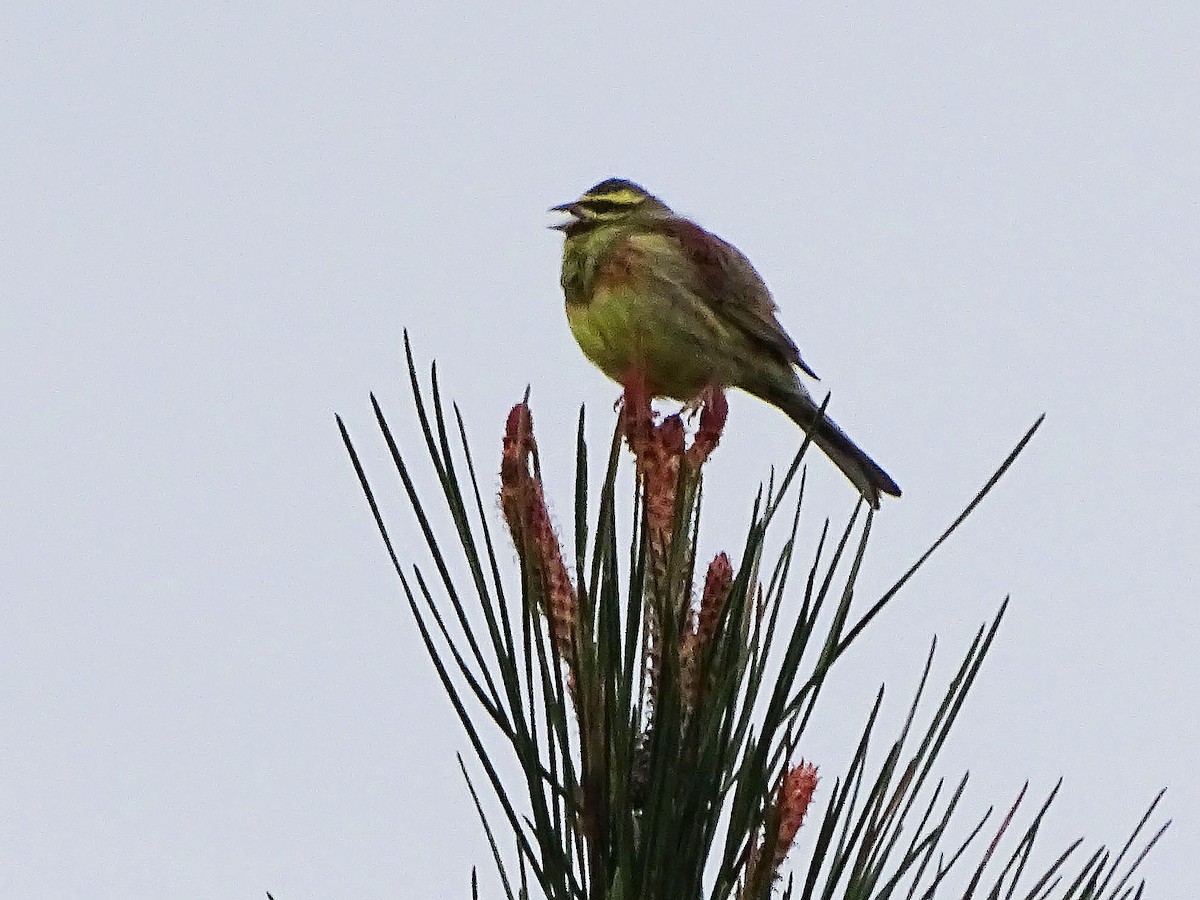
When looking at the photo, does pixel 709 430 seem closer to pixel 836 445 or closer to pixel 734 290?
pixel 836 445

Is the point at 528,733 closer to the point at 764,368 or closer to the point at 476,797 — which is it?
the point at 476,797

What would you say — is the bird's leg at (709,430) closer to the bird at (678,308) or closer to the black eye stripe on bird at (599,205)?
the bird at (678,308)

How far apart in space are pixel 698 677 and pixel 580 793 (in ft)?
0.57

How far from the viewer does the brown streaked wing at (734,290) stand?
570 centimetres

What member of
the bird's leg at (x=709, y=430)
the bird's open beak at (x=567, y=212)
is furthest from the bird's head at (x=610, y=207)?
the bird's leg at (x=709, y=430)

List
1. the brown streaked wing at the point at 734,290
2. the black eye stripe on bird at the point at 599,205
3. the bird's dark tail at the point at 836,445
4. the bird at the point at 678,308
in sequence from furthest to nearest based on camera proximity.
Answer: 1. the black eye stripe on bird at the point at 599,205
2. the brown streaked wing at the point at 734,290
3. the bird's dark tail at the point at 836,445
4. the bird at the point at 678,308

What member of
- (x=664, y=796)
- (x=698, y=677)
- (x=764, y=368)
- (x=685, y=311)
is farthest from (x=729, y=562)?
(x=764, y=368)

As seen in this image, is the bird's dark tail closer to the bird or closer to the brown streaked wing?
the bird

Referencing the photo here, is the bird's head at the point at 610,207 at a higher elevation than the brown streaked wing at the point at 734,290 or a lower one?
higher

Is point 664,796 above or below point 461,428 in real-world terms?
below

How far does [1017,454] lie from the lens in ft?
4.68

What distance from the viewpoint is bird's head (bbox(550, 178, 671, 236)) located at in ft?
19.4

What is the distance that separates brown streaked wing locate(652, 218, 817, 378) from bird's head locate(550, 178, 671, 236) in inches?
7.9

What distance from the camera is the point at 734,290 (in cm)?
578
